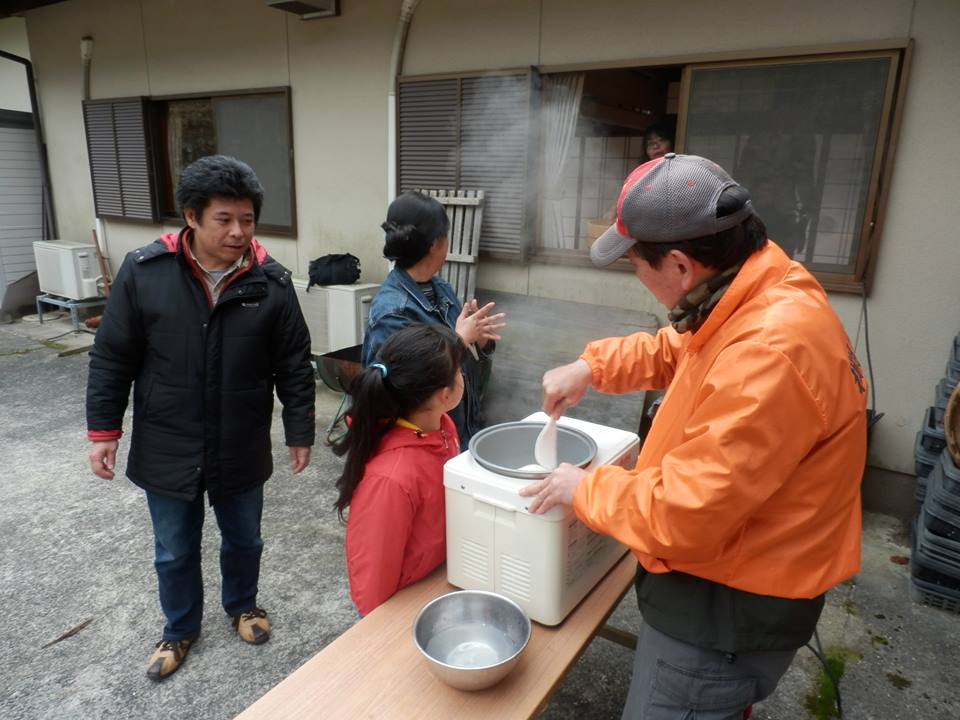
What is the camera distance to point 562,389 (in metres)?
1.78

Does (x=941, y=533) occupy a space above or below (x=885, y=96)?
below

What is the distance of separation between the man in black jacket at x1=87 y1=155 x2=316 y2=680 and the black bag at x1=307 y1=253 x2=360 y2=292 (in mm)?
3282

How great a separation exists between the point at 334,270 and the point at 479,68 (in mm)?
2159

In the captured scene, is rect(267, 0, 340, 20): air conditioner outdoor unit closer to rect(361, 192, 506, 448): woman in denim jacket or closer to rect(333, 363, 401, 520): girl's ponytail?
rect(361, 192, 506, 448): woman in denim jacket

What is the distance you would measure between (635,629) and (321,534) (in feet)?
6.05

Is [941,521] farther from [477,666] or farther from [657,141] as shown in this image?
[657,141]

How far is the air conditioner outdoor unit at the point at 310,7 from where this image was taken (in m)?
5.29

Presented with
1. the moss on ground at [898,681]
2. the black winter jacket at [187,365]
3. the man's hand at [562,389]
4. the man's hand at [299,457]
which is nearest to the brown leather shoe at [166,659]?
the black winter jacket at [187,365]

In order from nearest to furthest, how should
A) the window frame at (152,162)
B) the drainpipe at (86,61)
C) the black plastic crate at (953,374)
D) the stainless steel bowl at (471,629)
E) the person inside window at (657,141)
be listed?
the stainless steel bowl at (471,629) < the black plastic crate at (953,374) < the person inside window at (657,141) < the window frame at (152,162) < the drainpipe at (86,61)

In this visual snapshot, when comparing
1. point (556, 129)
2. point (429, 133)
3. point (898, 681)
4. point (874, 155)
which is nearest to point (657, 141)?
point (556, 129)

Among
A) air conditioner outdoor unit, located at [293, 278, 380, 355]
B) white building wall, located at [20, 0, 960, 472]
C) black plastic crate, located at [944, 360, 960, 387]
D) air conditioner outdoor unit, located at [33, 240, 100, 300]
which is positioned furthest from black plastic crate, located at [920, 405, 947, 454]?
air conditioner outdoor unit, located at [33, 240, 100, 300]

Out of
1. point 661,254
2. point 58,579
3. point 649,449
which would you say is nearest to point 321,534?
point 58,579

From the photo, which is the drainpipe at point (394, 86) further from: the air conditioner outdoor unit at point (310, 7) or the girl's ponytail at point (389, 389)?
the girl's ponytail at point (389, 389)

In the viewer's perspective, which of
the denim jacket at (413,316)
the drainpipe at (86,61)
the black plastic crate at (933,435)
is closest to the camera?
the denim jacket at (413,316)
